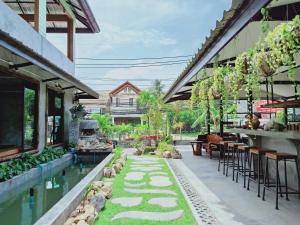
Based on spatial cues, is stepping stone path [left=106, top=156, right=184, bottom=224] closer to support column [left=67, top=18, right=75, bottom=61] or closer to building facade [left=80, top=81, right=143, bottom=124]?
support column [left=67, top=18, right=75, bottom=61]

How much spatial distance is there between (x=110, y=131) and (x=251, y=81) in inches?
621

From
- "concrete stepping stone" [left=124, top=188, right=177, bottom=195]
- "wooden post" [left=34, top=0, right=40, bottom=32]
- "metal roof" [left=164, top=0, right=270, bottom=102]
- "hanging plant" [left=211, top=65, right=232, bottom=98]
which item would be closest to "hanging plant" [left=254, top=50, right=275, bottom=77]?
"metal roof" [left=164, top=0, right=270, bottom=102]

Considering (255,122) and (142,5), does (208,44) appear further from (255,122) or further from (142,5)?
(142,5)

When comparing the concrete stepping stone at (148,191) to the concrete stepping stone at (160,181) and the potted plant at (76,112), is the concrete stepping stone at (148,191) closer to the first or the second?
the concrete stepping stone at (160,181)

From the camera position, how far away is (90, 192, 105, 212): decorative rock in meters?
5.23

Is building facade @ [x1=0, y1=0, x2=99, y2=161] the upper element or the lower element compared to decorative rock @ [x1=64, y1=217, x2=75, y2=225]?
upper

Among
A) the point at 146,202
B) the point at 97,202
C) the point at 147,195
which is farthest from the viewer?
the point at 147,195

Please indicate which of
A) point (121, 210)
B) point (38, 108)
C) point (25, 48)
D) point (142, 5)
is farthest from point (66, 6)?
point (142, 5)

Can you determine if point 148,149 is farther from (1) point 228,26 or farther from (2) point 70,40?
(1) point 228,26

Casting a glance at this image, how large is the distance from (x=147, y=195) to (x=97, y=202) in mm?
1336

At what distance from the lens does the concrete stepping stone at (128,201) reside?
226 inches

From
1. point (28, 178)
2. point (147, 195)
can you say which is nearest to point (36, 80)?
point (28, 178)

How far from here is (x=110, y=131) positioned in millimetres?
21484

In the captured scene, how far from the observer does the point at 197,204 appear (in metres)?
5.71
